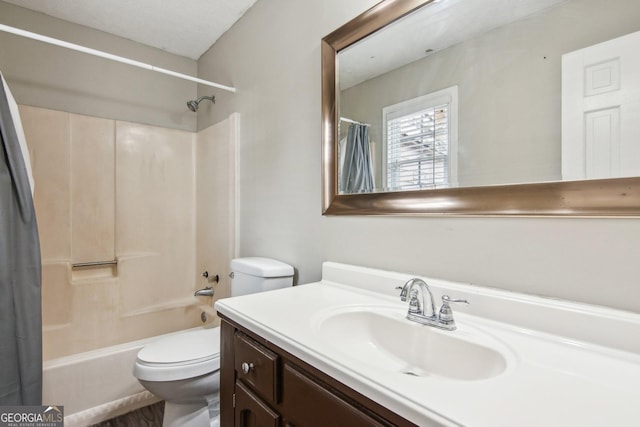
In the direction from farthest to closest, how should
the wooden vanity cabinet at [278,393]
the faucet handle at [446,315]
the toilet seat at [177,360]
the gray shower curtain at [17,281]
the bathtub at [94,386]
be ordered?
the bathtub at [94,386], the gray shower curtain at [17,281], the toilet seat at [177,360], the faucet handle at [446,315], the wooden vanity cabinet at [278,393]

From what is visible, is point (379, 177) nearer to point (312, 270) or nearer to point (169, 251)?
point (312, 270)

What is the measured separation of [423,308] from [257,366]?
0.48 metres

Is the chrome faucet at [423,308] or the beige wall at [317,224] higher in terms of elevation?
the beige wall at [317,224]

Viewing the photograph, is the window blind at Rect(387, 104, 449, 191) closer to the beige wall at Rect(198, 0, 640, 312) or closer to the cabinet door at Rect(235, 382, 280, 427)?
the beige wall at Rect(198, 0, 640, 312)

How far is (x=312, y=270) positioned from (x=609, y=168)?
1.07 m

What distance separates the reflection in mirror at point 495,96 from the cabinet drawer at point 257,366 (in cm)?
68

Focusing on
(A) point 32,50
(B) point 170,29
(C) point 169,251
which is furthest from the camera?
(C) point 169,251

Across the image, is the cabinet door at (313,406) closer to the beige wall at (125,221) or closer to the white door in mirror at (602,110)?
the white door in mirror at (602,110)

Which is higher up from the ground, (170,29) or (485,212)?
(170,29)

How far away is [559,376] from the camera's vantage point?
57 centimetres

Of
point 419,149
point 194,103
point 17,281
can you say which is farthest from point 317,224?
point 194,103

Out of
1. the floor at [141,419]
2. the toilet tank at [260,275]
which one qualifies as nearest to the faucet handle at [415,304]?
the toilet tank at [260,275]

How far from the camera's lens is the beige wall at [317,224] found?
722mm

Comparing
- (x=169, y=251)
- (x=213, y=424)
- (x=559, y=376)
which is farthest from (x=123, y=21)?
(x=559, y=376)
